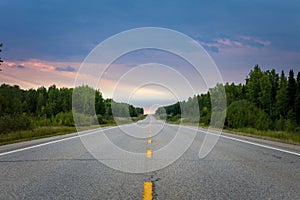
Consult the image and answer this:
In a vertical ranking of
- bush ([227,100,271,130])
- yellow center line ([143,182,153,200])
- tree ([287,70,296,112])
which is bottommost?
yellow center line ([143,182,153,200])

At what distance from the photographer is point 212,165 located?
745 cm

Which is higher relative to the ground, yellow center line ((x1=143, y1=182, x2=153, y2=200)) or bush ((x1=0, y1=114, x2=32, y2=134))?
bush ((x1=0, y1=114, x2=32, y2=134))

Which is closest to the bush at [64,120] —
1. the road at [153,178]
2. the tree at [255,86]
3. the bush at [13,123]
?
the bush at [13,123]

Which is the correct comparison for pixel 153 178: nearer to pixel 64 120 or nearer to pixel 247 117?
pixel 247 117

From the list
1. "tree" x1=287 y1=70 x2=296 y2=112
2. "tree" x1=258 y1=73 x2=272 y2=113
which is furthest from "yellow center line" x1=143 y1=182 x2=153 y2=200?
"tree" x1=258 y1=73 x2=272 y2=113

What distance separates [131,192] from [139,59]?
695cm

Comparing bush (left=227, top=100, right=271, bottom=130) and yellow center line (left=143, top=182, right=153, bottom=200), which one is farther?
bush (left=227, top=100, right=271, bottom=130)

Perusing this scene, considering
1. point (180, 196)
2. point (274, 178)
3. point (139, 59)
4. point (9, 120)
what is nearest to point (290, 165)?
point (274, 178)

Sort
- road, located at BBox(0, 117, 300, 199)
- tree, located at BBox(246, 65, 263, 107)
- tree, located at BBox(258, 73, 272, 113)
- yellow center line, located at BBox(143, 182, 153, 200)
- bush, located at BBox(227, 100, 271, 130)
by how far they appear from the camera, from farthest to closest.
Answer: tree, located at BBox(246, 65, 263, 107) < tree, located at BBox(258, 73, 272, 113) < bush, located at BBox(227, 100, 271, 130) < road, located at BBox(0, 117, 300, 199) < yellow center line, located at BBox(143, 182, 153, 200)

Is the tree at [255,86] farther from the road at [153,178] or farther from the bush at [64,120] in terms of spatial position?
the road at [153,178]

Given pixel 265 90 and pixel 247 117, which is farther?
pixel 265 90

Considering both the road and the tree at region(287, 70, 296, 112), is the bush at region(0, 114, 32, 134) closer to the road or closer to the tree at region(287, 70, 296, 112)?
the road

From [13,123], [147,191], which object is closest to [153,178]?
[147,191]

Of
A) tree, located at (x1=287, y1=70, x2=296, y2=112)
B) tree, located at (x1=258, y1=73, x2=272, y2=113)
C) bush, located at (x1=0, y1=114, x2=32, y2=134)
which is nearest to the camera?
bush, located at (x1=0, y1=114, x2=32, y2=134)
